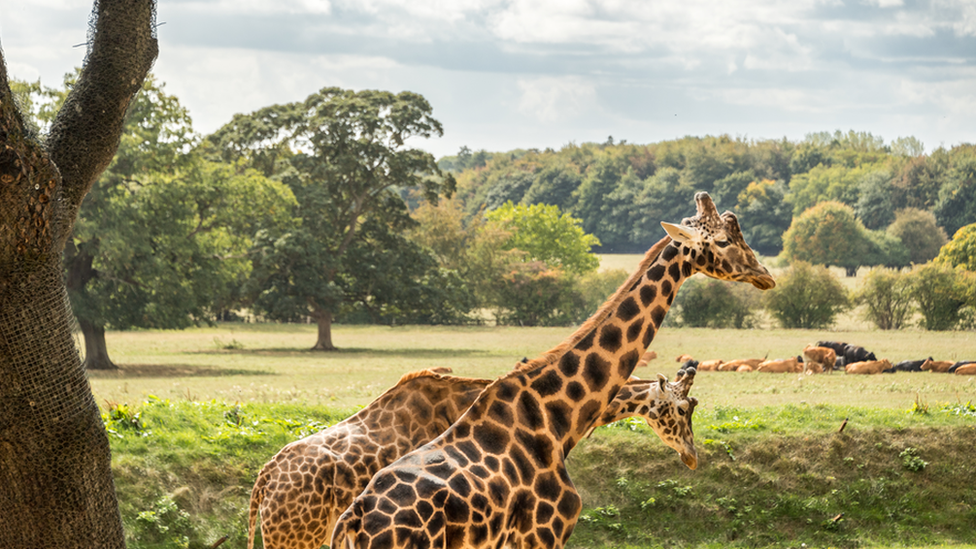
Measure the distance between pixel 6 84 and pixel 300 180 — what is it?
3251 centimetres

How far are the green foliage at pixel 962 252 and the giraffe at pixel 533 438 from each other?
104ft

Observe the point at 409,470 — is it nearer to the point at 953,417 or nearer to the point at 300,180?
the point at 953,417

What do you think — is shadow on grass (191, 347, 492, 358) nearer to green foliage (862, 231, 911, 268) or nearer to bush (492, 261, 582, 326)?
bush (492, 261, 582, 326)

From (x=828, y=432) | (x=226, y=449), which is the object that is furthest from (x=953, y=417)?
(x=226, y=449)

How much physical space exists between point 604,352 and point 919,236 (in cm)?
4614

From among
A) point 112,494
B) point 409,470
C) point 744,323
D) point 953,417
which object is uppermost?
point 409,470

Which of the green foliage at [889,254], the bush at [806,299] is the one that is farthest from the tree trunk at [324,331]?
the green foliage at [889,254]

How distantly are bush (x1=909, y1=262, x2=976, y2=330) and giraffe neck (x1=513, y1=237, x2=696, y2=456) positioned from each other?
101 ft

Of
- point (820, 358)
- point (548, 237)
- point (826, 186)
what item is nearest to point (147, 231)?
point (820, 358)

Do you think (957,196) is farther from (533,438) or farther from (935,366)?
(533,438)

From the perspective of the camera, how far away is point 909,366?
21.5 metres

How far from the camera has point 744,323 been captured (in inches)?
1495

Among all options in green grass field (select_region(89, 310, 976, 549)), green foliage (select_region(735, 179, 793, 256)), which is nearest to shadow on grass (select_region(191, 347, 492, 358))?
green grass field (select_region(89, 310, 976, 549))

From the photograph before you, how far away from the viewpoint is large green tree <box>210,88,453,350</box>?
1382 inches
